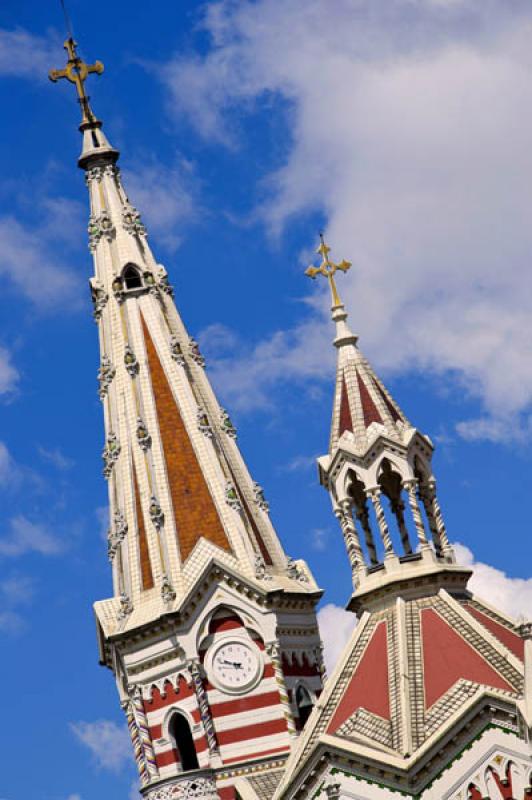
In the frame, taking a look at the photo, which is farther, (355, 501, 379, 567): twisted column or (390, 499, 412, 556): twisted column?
(390, 499, 412, 556): twisted column

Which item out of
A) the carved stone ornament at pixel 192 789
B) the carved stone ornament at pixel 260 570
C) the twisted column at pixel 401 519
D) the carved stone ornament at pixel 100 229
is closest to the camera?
the twisted column at pixel 401 519

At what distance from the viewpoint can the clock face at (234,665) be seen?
191 feet

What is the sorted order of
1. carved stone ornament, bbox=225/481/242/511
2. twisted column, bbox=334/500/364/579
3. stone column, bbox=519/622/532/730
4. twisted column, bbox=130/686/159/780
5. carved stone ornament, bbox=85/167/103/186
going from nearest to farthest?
1. stone column, bbox=519/622/532/730
2. twisted column, bbox=334/500/364/579
3. twisted column, bbox=130/686/159/780
4. carved stone ornament, bbox=225/481/242/511
5. carved stone ornament, bbox=85/167/103/186

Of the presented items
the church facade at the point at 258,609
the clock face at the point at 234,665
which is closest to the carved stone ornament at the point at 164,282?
the church facade at the point at 258,609

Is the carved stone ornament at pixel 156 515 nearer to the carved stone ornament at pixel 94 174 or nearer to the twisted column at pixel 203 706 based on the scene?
the twisted column at pixel 203 706

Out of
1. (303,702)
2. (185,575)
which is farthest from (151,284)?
(303,702)

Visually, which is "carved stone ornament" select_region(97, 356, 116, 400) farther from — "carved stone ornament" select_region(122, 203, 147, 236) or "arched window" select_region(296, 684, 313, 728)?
"arched window" select_region(296, 684, 313, 728)

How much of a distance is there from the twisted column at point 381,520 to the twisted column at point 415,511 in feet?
2.75

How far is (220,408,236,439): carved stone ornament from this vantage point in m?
64.1

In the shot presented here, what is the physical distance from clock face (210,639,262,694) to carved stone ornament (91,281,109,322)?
14417 mm

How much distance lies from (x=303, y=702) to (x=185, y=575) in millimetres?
5700

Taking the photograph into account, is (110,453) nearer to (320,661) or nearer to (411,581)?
(320,661)

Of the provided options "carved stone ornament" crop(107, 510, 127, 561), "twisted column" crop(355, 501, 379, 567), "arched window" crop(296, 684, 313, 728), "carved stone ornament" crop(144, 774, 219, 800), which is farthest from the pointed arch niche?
"carved stone ornament" crop(144, 774, 219, 800)

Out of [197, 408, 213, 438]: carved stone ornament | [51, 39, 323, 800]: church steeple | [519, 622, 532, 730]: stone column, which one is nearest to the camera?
[519, 622, 532, 730]: stone column
